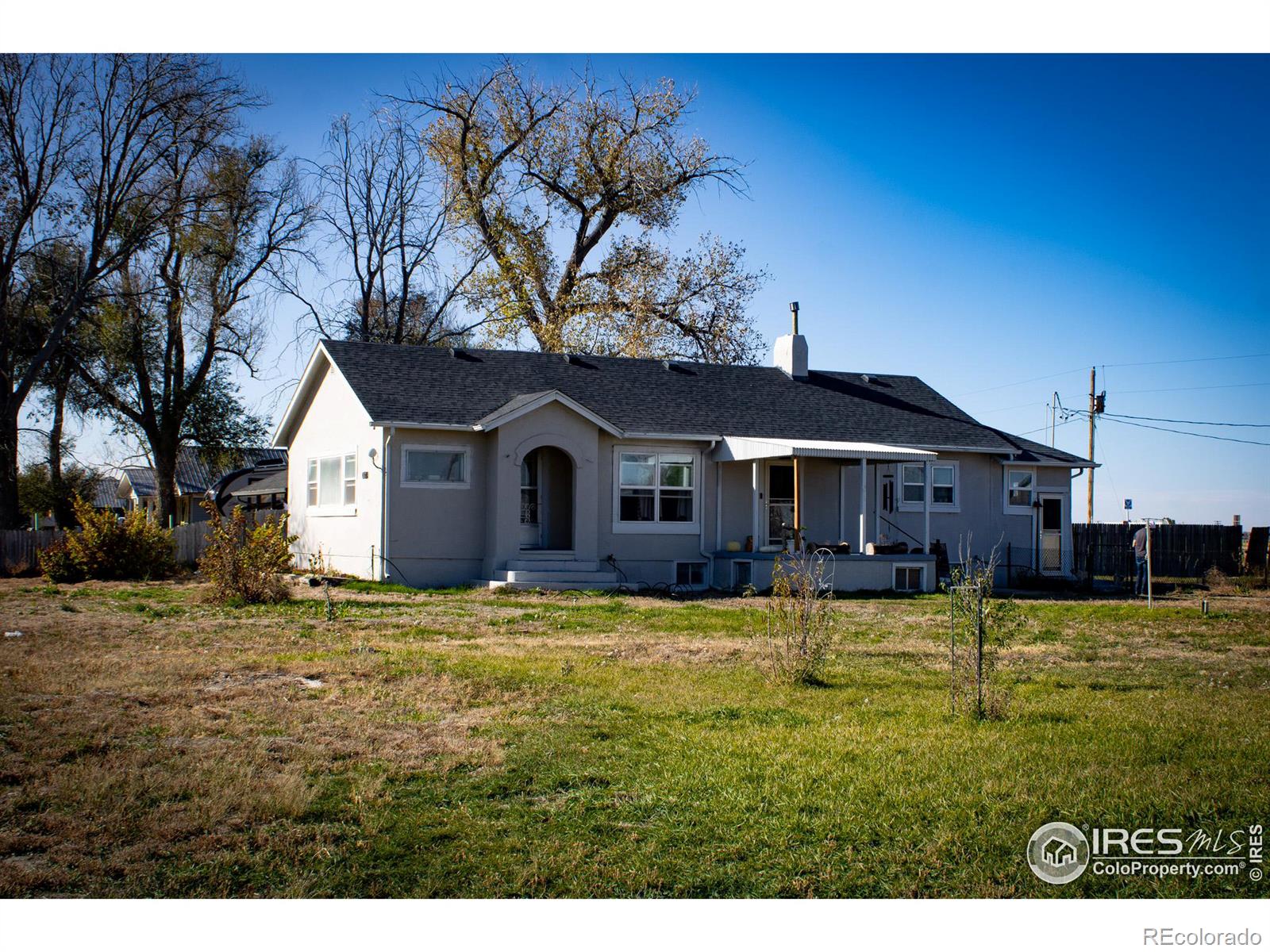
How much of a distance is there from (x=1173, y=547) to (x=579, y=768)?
3006 centimetres

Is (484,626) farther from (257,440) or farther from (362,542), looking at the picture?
(257,440)

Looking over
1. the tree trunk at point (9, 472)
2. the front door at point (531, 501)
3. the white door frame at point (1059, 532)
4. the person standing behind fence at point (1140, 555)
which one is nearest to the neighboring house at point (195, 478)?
the tree trunk at point (9, 472)

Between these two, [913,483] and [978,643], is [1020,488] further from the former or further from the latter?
[978,643]

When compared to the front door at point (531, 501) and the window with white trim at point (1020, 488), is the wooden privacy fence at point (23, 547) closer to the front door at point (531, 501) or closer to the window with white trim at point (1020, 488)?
the front door at point (531, 501)

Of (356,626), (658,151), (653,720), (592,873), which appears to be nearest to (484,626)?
(356,626)

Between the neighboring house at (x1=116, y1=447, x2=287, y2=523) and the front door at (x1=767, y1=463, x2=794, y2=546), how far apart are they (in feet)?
63.9

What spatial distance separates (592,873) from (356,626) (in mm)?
9539

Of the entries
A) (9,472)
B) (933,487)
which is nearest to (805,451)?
(933,487)

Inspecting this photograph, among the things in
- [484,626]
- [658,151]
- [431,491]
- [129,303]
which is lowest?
[484,626]

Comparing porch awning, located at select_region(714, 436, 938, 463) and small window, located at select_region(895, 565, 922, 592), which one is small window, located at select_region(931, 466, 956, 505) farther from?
small window, located at select_region(895, 565, 922, 592)

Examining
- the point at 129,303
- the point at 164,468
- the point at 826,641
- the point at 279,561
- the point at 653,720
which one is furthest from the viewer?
Answer: the point at 164,468

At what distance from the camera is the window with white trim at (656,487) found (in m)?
22.2

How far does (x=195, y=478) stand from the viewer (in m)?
47.1

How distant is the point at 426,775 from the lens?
6223 mm
